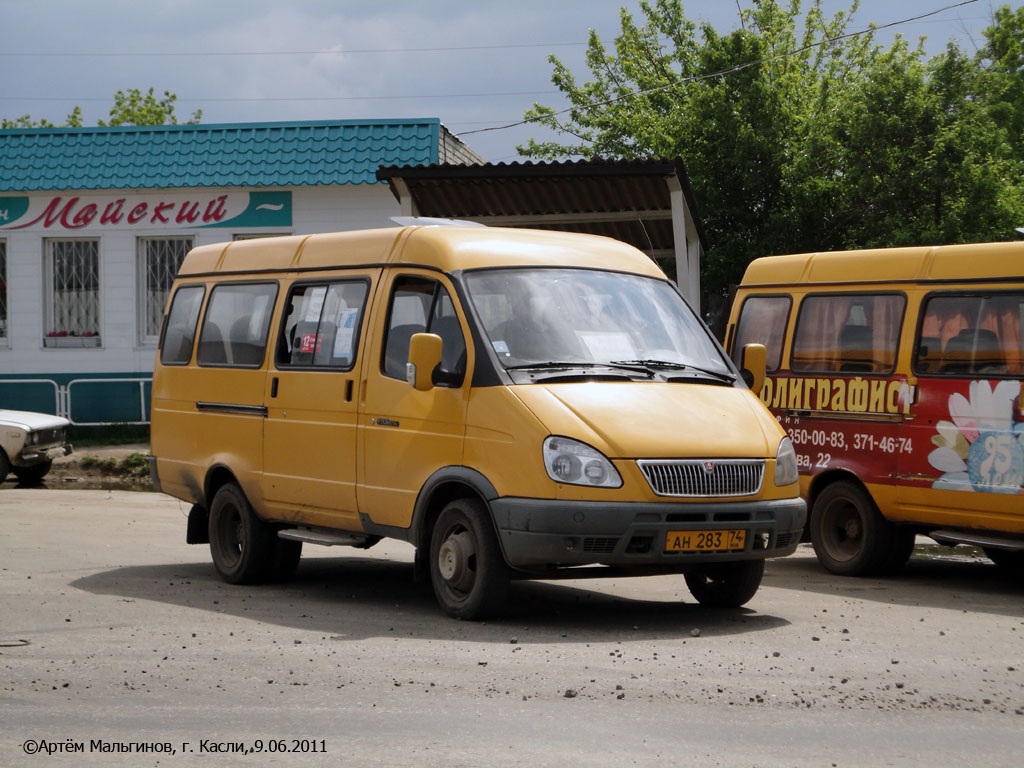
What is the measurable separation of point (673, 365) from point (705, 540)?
1.21 metres

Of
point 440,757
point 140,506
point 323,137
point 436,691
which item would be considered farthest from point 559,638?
point 323,137

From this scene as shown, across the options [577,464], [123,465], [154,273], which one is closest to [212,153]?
[154,273]

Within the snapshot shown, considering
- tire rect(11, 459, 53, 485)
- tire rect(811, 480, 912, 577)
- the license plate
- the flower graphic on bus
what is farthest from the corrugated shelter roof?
the license plate

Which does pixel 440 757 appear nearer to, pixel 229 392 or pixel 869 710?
pixel 869 710

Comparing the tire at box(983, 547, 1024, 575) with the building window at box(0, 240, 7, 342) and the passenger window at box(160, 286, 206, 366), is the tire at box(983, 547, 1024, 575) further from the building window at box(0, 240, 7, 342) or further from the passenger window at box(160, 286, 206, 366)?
the building window at box(0, 240, 7, 342)

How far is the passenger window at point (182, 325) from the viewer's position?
11602 mm

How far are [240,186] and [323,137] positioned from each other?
159 cm

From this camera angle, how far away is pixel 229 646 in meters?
7.81

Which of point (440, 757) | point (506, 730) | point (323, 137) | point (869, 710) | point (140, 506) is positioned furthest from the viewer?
point (323, 137)

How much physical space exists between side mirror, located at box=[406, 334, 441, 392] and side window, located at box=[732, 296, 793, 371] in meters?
4.37

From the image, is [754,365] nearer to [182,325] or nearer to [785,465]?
[785,465]

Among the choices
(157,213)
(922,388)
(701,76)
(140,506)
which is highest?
(701,76)

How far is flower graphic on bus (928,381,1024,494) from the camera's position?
10281 mm

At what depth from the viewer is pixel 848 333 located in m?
11.7
